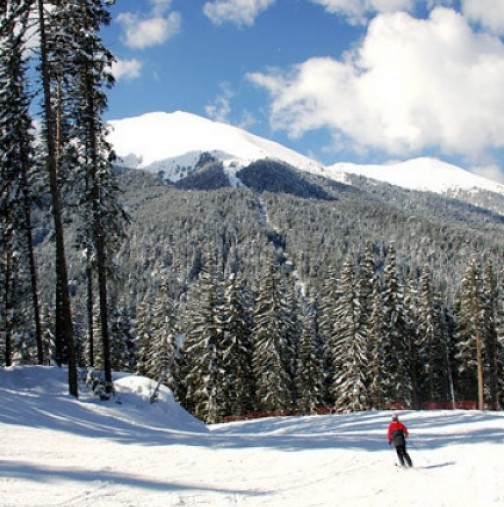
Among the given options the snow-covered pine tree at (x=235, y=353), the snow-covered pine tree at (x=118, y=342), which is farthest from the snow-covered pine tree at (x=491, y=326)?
the snow-covered pine tree at (x=118, y=342)

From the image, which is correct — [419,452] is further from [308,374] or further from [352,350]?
[308,374]

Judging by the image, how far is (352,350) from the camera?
44188 mm

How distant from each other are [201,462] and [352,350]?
32780mm

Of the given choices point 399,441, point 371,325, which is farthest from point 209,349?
point 399,441

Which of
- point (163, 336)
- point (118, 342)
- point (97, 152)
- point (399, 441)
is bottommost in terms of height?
point (399, 441)

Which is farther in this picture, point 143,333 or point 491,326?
point 143,333

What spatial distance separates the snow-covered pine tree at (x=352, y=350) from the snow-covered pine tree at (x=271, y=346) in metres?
4.88

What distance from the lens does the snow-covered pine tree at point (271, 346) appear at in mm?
44344

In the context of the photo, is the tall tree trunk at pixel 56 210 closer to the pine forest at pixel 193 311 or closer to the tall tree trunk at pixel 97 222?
the pine forest at pixel 193 311

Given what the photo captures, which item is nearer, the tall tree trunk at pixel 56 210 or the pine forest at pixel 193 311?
the tall tree trunk at pixel 56 210

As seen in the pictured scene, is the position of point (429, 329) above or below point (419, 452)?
above

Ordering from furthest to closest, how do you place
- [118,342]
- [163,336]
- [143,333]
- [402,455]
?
[143,333], [118,342], [163,336], [402,455]

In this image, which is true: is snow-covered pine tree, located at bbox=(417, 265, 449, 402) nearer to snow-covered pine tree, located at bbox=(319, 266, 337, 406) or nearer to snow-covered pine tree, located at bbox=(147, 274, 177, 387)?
snow-covered pine tree, located at bbox=(319, 266, 337, 406)

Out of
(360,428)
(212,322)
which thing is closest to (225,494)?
(360,428)
